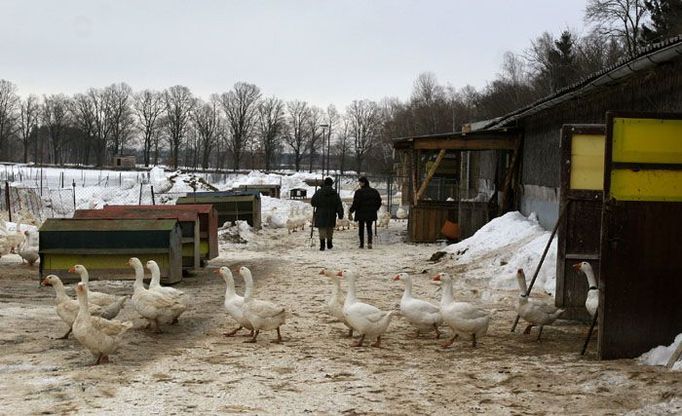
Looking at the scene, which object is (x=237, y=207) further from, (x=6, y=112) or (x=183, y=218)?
(x=6, y=112)

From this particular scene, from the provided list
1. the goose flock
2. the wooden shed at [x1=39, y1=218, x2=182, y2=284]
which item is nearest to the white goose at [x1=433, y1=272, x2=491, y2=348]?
the goose flock

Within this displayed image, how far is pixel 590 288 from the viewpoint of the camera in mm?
9602

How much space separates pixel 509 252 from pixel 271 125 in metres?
92.3

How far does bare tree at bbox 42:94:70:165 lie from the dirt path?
104 m

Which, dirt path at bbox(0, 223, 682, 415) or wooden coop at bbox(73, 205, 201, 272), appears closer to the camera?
dirt path at bbox(0, 223, 682, 415)

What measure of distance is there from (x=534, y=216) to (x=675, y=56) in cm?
916

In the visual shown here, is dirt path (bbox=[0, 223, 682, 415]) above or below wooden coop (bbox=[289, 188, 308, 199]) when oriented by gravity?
below

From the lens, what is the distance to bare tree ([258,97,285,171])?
344 feet

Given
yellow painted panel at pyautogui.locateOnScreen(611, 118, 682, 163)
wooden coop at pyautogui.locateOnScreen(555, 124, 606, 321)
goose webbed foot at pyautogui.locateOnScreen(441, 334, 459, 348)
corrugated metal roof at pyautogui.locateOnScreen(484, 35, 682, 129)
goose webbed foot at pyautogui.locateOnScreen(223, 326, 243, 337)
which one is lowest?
goose webbed foot at pyautogui.locateOnScreen(223, 326, 243, 337)

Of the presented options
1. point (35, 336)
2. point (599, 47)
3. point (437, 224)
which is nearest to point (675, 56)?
point (35, 336)

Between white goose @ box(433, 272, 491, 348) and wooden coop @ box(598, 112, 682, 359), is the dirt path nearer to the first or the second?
white goose @ box(433, 272, 491, 348)

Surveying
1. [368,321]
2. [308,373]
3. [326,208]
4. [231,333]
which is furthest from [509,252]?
[308,373]

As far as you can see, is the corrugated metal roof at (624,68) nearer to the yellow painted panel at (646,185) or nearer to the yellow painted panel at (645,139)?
the yellow painted panel at (645,139)

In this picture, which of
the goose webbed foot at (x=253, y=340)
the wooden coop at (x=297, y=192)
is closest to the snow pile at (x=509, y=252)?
the goose webbed foot at (x=253, y=340)
